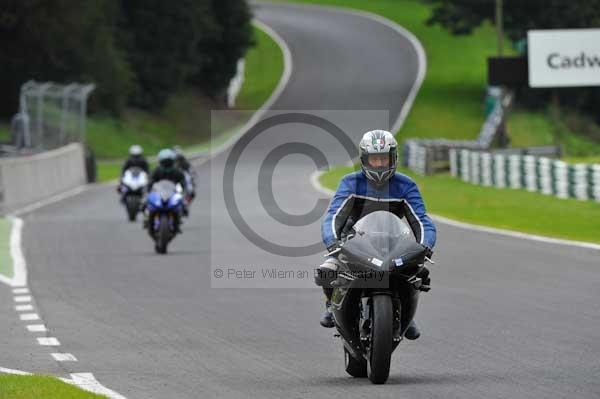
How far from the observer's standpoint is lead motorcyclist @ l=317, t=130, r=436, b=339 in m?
10.1

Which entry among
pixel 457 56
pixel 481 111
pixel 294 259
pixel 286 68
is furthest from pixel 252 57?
pixel 294 259

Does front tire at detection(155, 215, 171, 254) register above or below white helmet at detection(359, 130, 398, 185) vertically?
below

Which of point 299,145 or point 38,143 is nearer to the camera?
point 38,143

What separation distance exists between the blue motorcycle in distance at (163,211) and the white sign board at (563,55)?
21.5 m

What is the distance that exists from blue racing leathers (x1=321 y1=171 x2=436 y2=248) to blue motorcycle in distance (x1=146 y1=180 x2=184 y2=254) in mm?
12684

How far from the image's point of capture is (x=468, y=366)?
10.8m

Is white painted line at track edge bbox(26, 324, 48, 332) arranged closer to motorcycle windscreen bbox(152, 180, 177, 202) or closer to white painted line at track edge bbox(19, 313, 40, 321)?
white painted line at track edge bbox(19, 313, 40, 321)

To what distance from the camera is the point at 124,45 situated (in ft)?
234

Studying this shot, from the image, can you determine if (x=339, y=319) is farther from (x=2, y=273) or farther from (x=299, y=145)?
(x=299, y=145)

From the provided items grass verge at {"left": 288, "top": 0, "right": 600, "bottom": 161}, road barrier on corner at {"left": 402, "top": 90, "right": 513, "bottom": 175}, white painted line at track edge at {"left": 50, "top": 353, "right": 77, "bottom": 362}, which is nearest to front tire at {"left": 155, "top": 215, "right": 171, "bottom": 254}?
white painted line at track edge at {"left": 50, "top": 353, "right": 77, "bottom": 362}

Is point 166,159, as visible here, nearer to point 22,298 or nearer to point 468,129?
point 22,298

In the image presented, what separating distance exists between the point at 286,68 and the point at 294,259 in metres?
66.5

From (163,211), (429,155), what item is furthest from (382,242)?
(429,155)

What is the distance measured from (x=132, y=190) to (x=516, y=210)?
785cm
